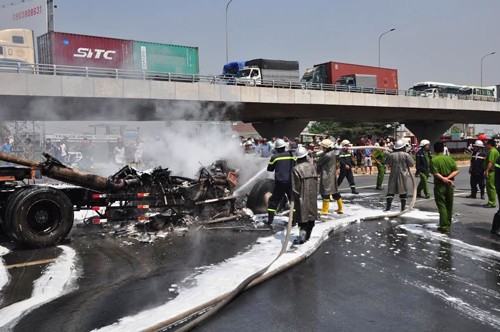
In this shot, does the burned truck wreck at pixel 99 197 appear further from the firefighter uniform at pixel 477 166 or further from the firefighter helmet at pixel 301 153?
the firefighter uniform at pixel 477 166

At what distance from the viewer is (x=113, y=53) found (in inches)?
1091

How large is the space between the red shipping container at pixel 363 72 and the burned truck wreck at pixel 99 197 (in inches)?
1133

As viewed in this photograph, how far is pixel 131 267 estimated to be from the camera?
5746 millimetres

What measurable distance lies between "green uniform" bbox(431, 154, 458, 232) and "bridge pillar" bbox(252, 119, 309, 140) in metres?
28.2

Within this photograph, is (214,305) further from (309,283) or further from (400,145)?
(400,145)

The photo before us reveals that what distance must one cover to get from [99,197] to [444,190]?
5.98 metres

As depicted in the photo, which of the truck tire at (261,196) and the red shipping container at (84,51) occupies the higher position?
the red shipping container at (84,51)

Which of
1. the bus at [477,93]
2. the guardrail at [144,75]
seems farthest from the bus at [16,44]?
the bus at [477,93]

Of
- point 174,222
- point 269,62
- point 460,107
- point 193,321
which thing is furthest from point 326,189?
point 460,107

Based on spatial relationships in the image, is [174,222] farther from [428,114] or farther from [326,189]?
[428,114]

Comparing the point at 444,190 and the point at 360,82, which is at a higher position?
the point at 360,82

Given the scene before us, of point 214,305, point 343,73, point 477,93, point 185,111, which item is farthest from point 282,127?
point 214,305

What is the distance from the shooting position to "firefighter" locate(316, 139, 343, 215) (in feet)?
30.9

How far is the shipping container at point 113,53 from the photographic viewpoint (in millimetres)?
25359
